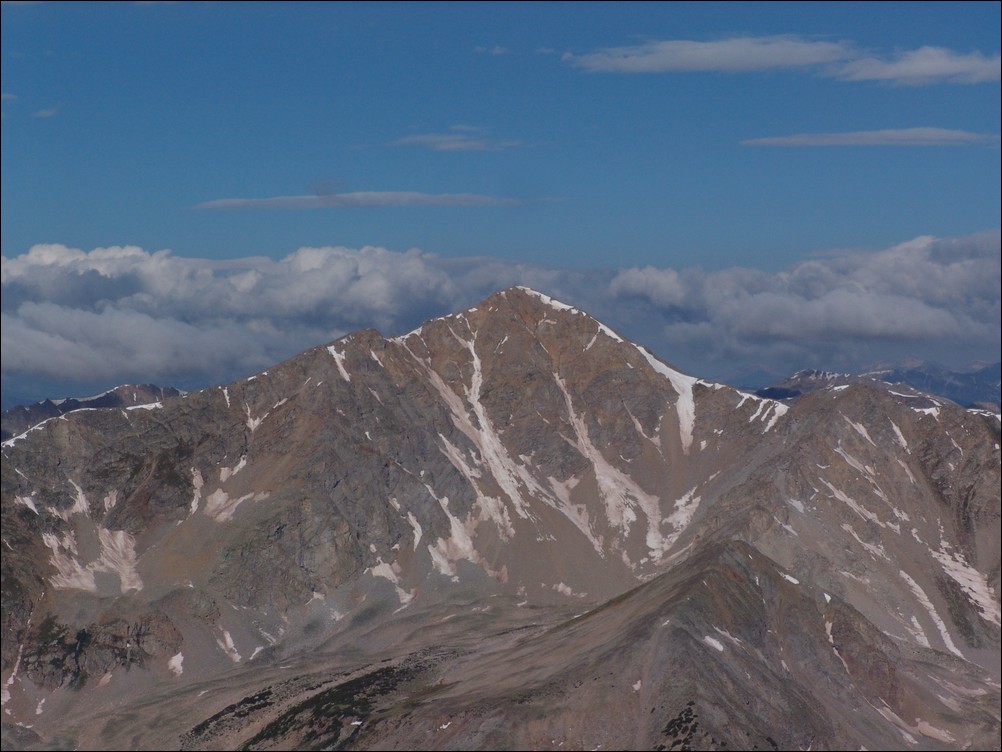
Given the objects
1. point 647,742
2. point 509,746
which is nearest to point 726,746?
point 647,742

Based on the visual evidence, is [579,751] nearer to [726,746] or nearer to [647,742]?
[647,742]

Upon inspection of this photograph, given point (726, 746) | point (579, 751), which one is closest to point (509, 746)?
point (579, 751)

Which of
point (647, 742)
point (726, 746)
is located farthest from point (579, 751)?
point (726, 746)

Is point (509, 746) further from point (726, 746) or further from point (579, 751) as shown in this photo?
point (726, 746)

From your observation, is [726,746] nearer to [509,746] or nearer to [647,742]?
[647,742]
